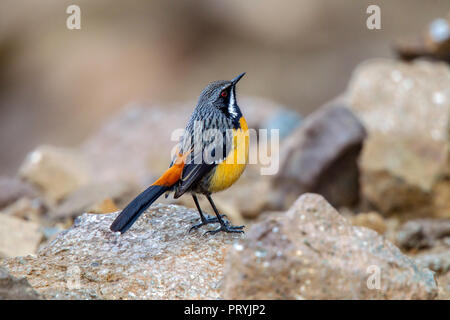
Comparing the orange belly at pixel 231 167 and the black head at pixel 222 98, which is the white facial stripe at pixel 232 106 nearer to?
the black head at pixel 222 98

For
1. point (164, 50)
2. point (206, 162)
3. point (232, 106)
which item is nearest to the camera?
point (206, 162)

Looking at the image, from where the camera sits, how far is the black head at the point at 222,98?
6352mm

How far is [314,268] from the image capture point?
13.5 ft

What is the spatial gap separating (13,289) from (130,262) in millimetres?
1240

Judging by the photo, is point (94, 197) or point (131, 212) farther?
point (94, 197)

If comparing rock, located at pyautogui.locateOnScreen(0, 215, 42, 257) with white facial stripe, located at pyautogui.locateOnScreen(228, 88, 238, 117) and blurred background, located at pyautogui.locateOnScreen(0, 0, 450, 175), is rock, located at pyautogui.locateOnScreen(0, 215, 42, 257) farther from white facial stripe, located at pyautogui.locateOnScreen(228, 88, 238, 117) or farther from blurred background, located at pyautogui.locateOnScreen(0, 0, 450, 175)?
blurred background, located at pyautogui.locateOnScreen(0, 0, 450, 175)

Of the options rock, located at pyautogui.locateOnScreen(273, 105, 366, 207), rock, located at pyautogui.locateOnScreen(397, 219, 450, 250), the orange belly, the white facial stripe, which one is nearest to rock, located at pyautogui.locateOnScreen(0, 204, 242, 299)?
the orange belly

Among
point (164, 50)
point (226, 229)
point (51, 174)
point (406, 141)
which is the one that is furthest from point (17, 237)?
point (164, 50)

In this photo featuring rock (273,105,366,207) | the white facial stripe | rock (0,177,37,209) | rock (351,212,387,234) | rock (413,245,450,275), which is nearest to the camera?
the white facial stripe

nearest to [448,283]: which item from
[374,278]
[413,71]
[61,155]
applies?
[374,278]

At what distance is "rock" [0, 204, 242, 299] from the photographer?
4.71 metres

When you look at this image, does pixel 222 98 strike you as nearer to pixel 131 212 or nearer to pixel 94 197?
pixel 131 212

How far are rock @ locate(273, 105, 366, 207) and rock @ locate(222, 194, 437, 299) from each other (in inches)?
220

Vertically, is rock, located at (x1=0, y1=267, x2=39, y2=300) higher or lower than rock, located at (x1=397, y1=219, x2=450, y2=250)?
higher
